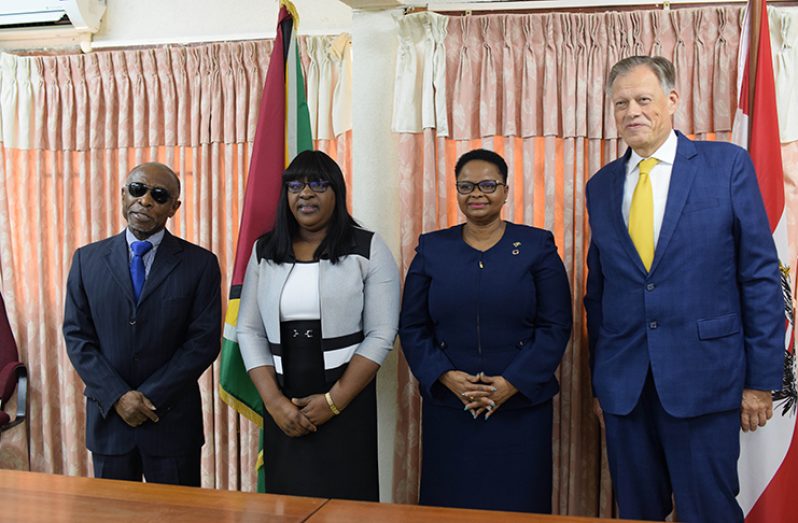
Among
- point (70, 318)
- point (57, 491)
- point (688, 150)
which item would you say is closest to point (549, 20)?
point (688, 150)

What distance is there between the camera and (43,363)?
12.1 feet

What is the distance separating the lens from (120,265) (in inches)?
99.5

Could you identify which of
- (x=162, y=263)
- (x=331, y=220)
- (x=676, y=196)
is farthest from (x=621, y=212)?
(x=162, y=263)

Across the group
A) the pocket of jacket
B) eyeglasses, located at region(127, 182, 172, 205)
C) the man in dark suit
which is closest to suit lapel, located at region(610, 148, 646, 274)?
the pocket of jacket

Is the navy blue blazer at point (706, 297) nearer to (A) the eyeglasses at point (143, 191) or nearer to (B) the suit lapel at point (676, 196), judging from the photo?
(B) the suit lapel at point (676, 196)

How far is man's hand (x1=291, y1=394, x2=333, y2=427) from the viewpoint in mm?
2396

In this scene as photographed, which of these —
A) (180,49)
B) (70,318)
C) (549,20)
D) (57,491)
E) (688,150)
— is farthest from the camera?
(180,49)

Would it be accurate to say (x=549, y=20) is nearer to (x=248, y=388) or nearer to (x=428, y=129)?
(x=428, y=129)

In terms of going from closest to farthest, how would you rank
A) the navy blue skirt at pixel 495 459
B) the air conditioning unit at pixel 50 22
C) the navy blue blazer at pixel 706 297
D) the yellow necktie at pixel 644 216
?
the navy blue blazer at pixel 706 297, the yellow necktie at pixel 644 216, the navy blue skirt at pixel 495 459, the air conditioning unit at pixel 50 22

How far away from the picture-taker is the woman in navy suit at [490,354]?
248 cm

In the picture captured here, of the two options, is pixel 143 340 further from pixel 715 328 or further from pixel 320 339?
pixel 715 328

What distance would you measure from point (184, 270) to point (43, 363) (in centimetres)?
161

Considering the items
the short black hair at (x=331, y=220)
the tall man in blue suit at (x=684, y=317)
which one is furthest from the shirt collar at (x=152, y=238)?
the tall man in blue suit at (x=684, y=317)

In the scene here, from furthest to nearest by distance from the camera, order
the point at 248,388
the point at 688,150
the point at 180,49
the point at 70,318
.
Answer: the point at 180,49
the point at 248,388
the point at 70,318
the point at 688,150
